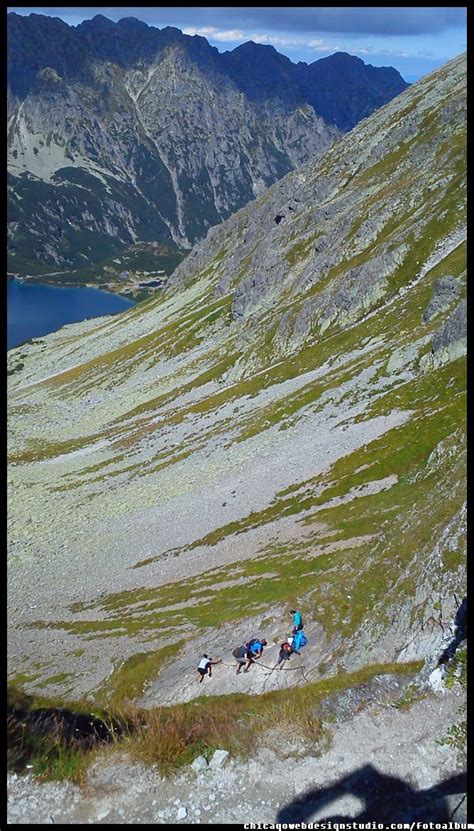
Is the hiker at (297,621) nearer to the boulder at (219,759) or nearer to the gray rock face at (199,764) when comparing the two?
the boulder at (219,759)

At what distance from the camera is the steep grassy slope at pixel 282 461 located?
29188 mm

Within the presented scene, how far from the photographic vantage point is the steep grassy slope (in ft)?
95.8

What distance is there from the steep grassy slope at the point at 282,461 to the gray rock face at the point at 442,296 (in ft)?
0.81

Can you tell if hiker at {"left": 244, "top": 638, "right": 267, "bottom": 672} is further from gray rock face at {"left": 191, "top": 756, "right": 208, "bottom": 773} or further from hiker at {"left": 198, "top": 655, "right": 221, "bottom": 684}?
gray rock face at {"left": 191, "top": 756, "right": 208, "bottom": 773}

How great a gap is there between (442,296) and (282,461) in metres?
29.1

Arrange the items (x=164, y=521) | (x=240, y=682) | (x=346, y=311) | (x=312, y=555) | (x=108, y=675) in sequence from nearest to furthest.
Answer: (x=240, y=682) < (x=108, y=675) < (x=312, y=555) < (x=164, y=521) < (x=346, y=311)

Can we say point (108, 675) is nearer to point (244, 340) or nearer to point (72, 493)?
point (72, 493)

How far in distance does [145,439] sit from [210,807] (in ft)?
223

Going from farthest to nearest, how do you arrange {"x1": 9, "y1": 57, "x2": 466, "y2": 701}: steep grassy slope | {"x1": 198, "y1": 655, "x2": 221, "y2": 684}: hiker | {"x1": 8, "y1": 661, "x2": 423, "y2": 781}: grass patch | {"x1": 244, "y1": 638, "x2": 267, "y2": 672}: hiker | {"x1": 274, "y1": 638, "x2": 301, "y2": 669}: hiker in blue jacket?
{"x1": 9, "y1": 57, "x2": 466, "y2": 701}: steep grassy slope, {"x1": 198, "y1": 655, "x2": 221, "y2": 684}: hiker, {"x1": 244, "y1": 638, "x2": 267, "y2": 672}: hiker, {"x1": 274, "y1": 638, "x2": 301, "y2": 669}: hiker in blue jacket, {"x1": 8, "y1": 661, "x2": 423, "y2": 781}: grass patch

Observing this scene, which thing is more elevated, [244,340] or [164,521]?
[244,340]

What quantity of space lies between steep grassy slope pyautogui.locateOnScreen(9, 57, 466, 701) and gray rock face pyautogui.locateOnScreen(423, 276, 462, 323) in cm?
25

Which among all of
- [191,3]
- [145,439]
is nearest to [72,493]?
[145,439]

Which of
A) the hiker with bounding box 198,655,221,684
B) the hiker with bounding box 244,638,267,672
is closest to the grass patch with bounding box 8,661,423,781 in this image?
the hiker with bounding box 244,638,267,672

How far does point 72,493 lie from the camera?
7319 centimetres
